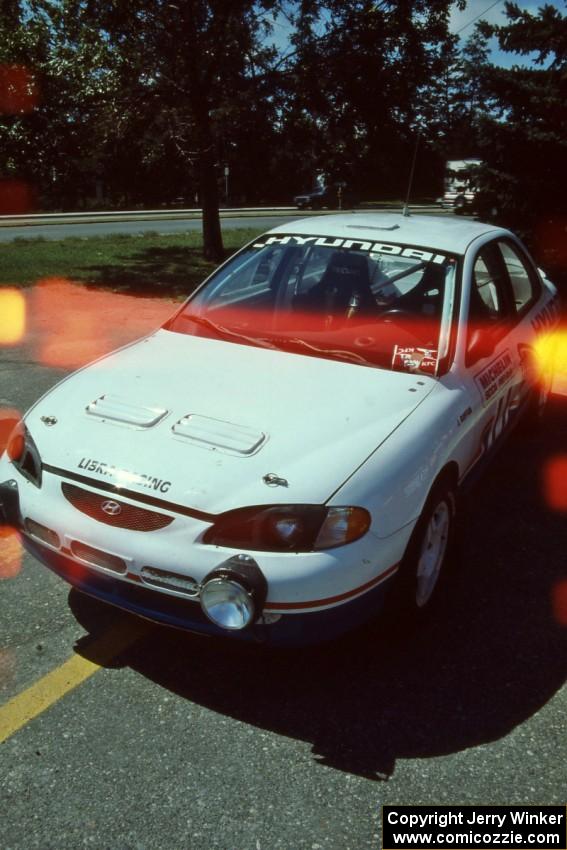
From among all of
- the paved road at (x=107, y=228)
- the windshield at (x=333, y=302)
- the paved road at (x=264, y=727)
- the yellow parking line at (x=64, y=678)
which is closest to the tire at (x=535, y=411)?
the windshield at (x=333, y=302)

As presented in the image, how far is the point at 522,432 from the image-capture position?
5.59 meters

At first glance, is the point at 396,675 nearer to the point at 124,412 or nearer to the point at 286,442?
the point at 286,442

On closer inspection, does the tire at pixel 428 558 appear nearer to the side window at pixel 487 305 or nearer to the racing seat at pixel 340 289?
the side window at pixel 487 305

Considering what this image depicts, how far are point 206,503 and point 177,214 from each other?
3287 centimetres

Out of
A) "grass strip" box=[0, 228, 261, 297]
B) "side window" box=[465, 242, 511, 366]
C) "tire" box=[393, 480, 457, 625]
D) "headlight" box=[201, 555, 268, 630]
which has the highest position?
"side window" box=[465, 242, 511, 366]

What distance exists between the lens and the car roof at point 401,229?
4039 mm

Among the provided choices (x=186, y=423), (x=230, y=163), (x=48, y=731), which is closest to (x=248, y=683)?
(x=48, y=731)

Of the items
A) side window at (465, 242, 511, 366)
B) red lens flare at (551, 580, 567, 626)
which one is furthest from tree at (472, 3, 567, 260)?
red lens flare at (551, 580, 567, 626)

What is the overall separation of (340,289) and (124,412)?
155cm

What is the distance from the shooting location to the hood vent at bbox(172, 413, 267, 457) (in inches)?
108

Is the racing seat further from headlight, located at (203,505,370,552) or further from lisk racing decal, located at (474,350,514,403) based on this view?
headlight, located at (203,505,370,552)

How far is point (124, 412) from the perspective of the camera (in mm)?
2986

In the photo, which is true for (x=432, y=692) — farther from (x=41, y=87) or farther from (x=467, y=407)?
(x=41, y=87)

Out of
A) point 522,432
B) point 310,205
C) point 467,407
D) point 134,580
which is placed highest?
point 467,407
